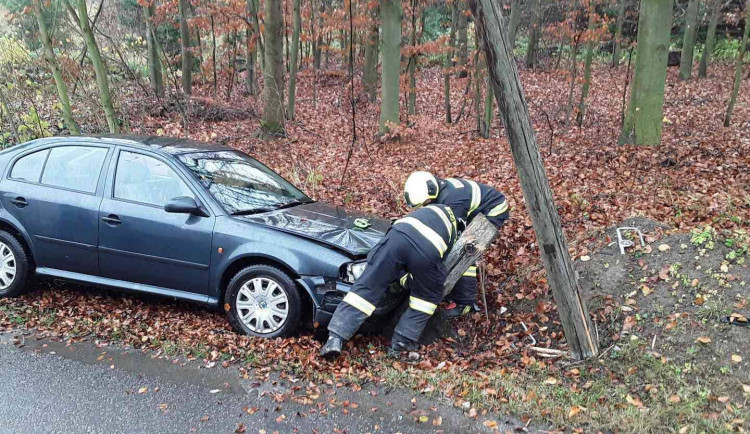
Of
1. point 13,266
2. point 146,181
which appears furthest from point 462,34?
point 13,266

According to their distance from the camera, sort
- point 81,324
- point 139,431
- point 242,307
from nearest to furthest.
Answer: point 139,431 < point 242,307 < point 81,324

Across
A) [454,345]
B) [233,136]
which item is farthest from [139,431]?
[233,136]

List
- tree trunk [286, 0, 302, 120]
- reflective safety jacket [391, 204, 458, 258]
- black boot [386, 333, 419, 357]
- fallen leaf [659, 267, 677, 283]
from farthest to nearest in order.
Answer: tree trunk [286, 0, 302, 120], fallen leaf [659, 267, 677, 283], black boot [386, 333, 419, 357], reflective safety jacket [391, 204, 458, 258]

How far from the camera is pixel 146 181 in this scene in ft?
16.9

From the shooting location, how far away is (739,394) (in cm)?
368

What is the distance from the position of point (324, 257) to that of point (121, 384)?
1810mm

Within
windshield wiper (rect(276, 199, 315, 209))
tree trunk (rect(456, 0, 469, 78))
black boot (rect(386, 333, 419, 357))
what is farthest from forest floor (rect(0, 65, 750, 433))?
tree trunk (rect(456, 0, 469, 78))

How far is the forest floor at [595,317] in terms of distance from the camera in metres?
3.77

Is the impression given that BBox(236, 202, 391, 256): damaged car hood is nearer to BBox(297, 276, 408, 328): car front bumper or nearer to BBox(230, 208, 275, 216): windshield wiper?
BBox(230, 208, 275, 216): windshield wiper

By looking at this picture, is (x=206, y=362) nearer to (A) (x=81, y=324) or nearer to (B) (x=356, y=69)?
(A) (x=81, y=324)

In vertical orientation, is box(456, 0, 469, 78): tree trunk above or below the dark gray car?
above

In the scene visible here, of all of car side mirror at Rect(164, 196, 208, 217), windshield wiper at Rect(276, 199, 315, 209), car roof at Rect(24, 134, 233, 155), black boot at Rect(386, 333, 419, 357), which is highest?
car roof at Rect(24, 134, 233, 155)

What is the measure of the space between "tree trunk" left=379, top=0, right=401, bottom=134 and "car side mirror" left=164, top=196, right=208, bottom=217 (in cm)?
739

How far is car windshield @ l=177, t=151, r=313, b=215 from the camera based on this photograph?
508 cm
